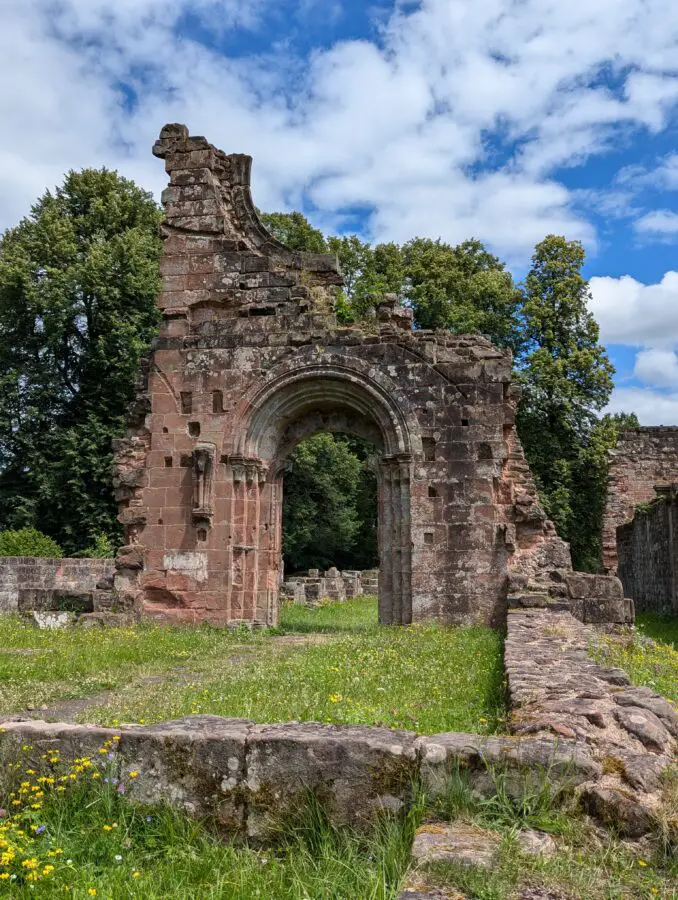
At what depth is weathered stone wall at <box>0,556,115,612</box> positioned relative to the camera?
685 inches

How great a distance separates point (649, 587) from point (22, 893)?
59.3ft

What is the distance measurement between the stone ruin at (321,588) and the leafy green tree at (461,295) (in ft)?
30.1

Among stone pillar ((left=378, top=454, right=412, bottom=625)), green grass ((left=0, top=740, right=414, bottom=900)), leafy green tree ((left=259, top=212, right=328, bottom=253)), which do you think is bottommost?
green grass ((left=0, top=740, right=414, bottom=900))

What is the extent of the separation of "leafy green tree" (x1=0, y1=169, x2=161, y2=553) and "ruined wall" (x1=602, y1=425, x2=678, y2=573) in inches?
560

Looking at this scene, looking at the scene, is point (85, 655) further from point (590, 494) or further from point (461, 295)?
point (461, 295)

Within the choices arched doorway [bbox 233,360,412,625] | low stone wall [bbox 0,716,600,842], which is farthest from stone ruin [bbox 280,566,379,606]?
low stone wall [bbox 0,716,600,842]

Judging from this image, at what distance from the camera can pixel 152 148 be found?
14.6 metres

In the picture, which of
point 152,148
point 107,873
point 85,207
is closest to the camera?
point 107,873

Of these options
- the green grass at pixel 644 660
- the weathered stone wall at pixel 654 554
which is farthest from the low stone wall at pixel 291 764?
the weathered stone wall at pixel 654 554

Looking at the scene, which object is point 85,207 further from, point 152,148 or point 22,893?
point 22,893

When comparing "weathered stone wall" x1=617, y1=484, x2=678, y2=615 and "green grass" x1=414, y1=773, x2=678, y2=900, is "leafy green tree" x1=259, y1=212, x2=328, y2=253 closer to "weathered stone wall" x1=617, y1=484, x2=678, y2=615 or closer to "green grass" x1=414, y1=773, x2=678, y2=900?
"weathered stone wall" x1=617, y1=484, x2=678, y2=615

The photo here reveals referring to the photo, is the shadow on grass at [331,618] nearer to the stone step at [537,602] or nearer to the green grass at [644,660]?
the stone step at [537,602]

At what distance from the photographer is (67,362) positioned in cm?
2641

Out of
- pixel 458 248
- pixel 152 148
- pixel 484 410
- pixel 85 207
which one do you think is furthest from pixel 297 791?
pixel 458 248
